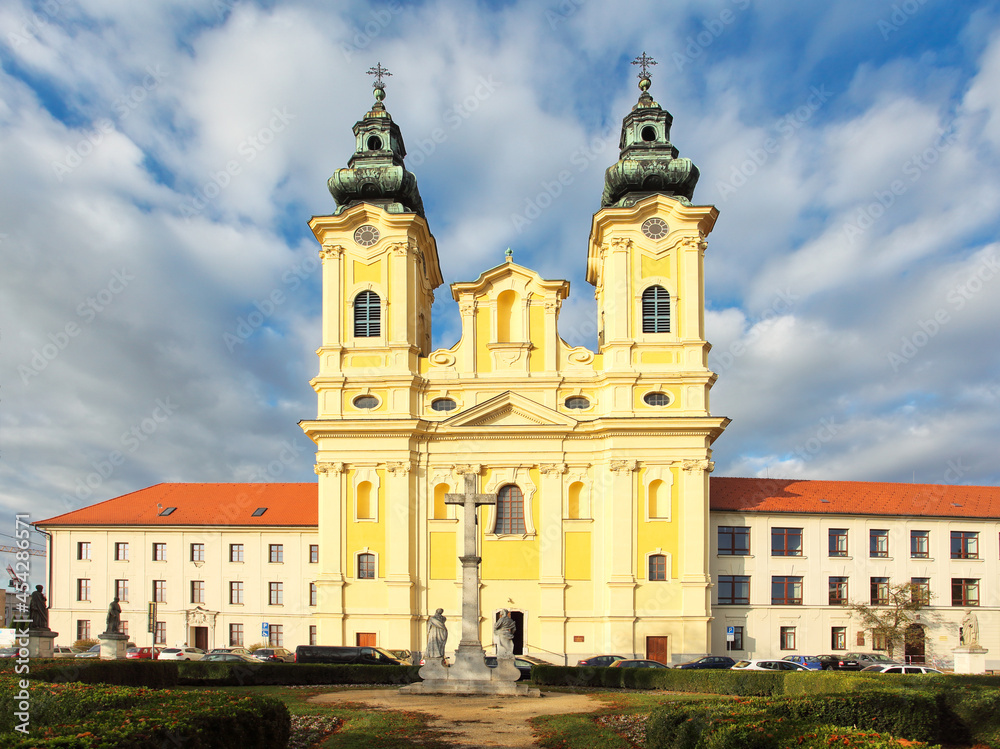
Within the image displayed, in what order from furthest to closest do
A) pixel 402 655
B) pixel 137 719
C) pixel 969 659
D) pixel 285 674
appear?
1. pixel 402 655
2. pixel 969 659
3. pixel 285 674
4. pixel 137 719

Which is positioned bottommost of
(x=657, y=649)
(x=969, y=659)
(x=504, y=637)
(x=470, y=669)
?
(x=657, y=649)

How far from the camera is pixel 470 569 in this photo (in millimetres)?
27359

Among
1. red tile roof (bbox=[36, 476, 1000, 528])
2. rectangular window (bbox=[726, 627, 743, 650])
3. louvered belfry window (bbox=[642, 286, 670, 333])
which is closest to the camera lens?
rectangular window (bbox=[726, 627, 743, 650])

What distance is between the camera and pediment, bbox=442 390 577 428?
42.6 meters

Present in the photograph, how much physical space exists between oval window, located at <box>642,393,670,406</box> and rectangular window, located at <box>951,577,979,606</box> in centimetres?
1782

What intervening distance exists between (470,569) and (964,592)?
30.6 meters

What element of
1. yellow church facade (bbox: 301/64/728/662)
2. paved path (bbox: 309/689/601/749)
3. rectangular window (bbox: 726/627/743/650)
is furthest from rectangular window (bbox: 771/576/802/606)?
paved path (bbox: 309/689/601/749)

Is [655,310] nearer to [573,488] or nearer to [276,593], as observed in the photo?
[573,488]

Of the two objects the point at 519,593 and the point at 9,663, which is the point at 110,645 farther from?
the point at 519,593

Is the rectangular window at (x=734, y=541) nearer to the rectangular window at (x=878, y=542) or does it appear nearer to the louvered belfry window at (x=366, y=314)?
the rectangular window at (x=878, y=542)

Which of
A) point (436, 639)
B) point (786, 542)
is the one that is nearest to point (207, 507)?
point (436, 639)

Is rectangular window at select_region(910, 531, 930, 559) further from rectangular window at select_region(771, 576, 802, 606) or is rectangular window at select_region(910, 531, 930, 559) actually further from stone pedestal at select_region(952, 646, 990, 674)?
stone pedestal at select_region(952, 646, 990, 674)

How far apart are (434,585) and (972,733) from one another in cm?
2718

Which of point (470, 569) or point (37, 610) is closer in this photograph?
point (470, 569)
